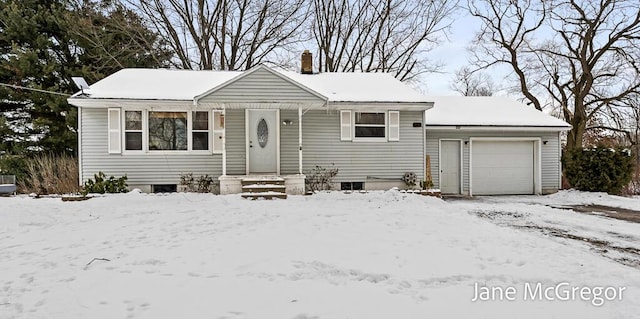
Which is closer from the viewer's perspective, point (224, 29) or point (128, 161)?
point (128, 161)

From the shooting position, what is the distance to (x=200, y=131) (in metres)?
11.3

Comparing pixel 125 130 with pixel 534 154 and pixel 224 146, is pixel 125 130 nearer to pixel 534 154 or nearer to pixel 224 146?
pixel 224 146

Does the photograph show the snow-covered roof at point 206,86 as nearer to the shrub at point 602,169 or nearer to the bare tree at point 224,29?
the shrub at point 602,169

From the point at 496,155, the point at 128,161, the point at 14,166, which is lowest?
the point at 14,166

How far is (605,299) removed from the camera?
3.47m

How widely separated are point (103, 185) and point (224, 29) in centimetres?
1229

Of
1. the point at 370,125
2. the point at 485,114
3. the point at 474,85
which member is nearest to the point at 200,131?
the point at 370,125

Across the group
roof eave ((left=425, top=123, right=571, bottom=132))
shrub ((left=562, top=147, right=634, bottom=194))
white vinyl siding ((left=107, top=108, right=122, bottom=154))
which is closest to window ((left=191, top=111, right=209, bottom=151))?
white vinyl siding ((left=107, top=108, right=122, bottom=154))

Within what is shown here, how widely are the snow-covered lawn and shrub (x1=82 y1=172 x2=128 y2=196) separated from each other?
5.99ft

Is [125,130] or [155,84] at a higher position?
[155,84]

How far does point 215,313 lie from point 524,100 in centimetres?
2555

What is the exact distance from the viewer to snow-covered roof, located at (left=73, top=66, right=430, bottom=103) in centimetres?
1080

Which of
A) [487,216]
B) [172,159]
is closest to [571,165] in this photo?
[487,216]

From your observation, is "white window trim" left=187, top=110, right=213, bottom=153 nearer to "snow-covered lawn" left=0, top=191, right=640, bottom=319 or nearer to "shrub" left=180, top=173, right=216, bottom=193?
"shrub" left=180, top=173, right=216, bottom=193
